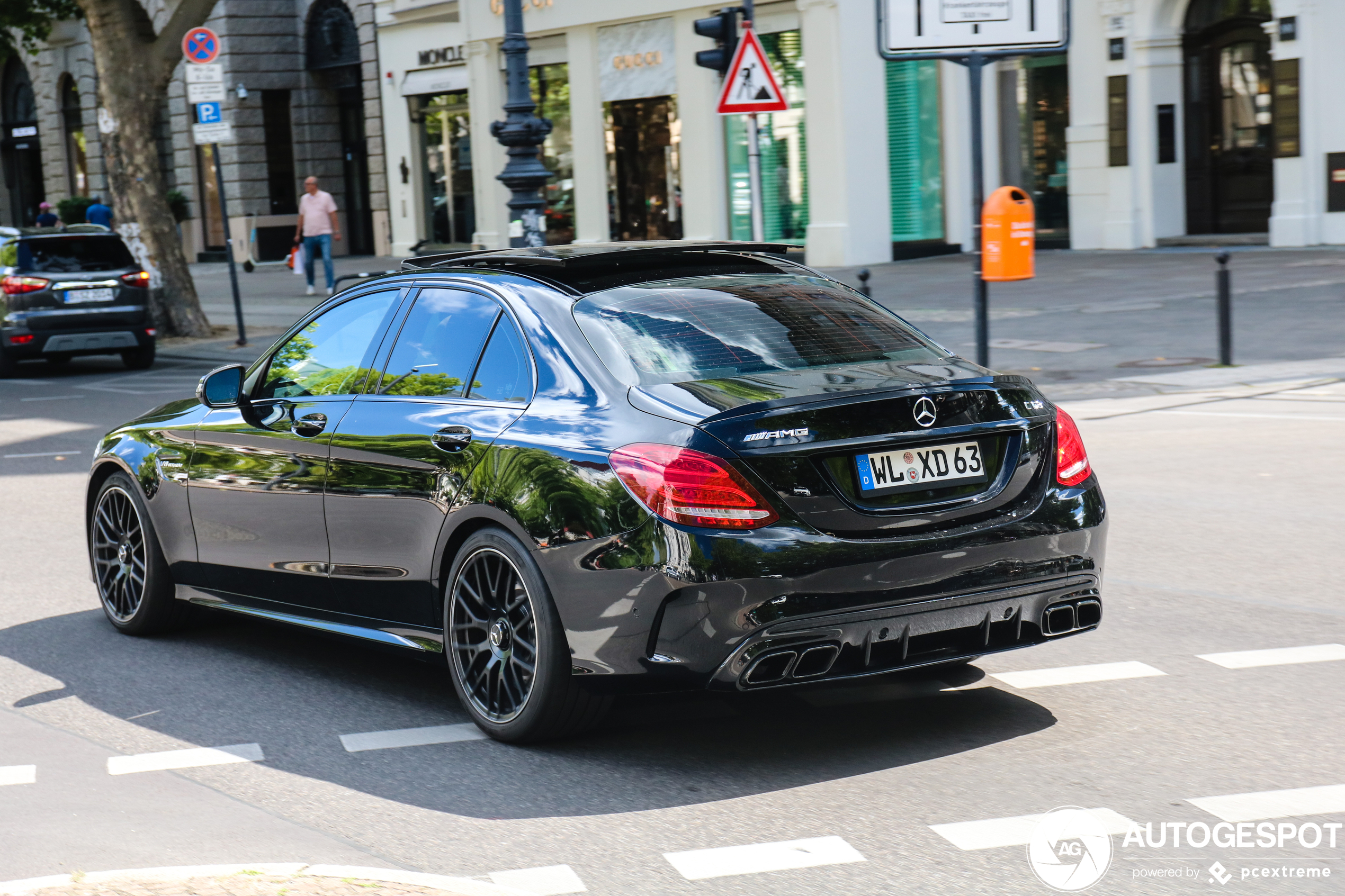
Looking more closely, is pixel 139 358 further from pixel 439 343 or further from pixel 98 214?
pixel 439 343

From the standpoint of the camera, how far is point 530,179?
1565 centimetres

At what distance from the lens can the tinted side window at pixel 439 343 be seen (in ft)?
18.2

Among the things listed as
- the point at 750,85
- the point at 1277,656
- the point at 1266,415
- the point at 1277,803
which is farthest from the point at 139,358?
the point at 1277,803

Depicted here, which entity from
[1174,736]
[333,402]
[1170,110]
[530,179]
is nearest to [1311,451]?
[1174,736]

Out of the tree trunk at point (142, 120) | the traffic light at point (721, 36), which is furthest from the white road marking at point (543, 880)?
the tree trunk at point (142, 120)

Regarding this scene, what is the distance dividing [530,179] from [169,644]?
9.31 meters

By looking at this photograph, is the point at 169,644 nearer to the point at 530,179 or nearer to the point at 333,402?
the point at 333,402

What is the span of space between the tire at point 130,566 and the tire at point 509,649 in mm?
1994

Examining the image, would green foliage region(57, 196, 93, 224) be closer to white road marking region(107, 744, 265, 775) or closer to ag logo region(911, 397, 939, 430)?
white road marking region(107, 744, 265, 775)

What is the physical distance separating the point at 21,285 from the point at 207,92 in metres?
3.18

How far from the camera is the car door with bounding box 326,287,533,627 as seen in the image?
5309mm

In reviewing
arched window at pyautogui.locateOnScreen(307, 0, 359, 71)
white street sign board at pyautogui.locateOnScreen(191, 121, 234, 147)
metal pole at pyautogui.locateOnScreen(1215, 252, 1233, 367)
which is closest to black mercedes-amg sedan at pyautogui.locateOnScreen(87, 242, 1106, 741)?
metal pole at pyautogui.locateOnScreen(1215, 252, 1233, 367)

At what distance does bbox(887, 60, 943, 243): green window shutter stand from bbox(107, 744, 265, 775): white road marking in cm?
2206

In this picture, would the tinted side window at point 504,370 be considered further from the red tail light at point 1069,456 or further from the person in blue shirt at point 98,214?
the person in blue shirt at point 98,214
